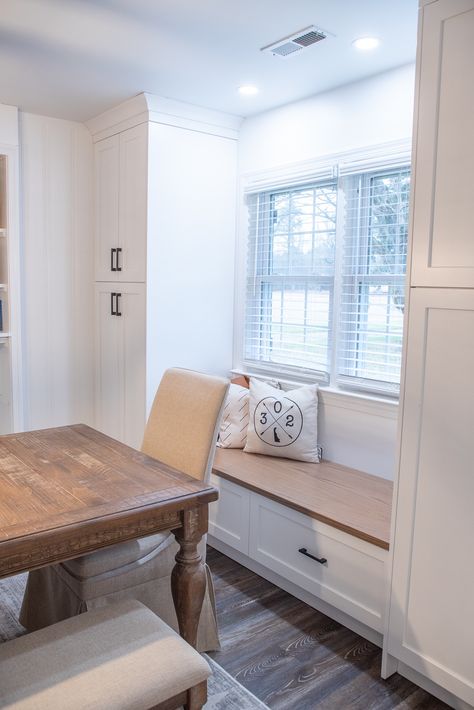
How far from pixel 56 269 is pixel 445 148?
8.65 feet

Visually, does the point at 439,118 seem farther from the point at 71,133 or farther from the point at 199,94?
the point at 71,133

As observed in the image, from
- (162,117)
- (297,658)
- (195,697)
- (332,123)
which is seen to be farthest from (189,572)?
(162,117)

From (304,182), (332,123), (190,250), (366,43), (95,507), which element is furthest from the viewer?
(190,250)

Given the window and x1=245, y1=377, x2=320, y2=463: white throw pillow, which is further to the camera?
x1=245, y1=377, x2=320, y2=463: white throw pillow

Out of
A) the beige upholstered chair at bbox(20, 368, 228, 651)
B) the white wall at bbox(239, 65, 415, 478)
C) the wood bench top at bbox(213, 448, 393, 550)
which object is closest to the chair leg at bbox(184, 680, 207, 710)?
the beige upholstered chair at bbox(20, 368, 228, 651)

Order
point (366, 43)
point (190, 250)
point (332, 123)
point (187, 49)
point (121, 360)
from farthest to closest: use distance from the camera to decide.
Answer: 1. point (121, 360)
2. point (190, 250)
3. point (332, 123)
4. point (187, 49)
5. point (366, 43)

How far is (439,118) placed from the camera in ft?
5.78

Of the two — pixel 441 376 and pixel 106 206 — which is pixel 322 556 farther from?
pixel 106 206

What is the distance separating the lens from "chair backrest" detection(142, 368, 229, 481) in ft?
7.00

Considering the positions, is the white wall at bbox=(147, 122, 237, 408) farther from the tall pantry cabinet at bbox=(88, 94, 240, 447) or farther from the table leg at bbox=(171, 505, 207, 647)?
the table leg at bbox=(171, 505, 207, 647)

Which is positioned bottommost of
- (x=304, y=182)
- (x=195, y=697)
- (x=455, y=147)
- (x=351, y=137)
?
(x=195, y=697)

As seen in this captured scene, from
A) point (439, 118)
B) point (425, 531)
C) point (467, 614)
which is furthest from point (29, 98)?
point (467, 614)

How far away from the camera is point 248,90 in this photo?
297 cm

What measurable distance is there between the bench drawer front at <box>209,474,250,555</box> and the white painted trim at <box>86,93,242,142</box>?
77.8 inches
